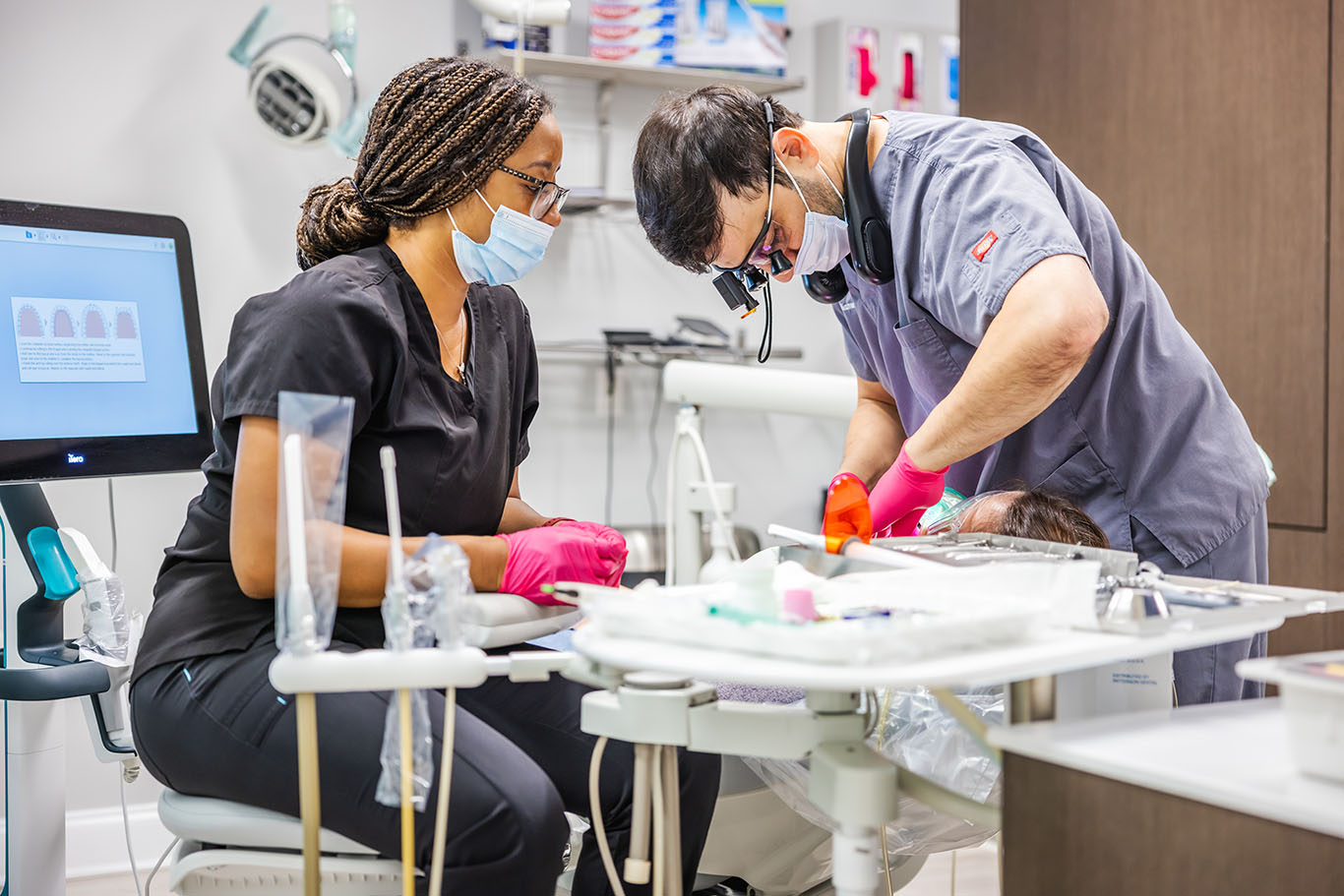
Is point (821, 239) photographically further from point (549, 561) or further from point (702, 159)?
point (549, 561)

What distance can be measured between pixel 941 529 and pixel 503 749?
659 mm

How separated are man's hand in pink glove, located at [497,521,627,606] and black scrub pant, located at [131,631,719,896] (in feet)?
0.51

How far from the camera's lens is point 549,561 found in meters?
1.35

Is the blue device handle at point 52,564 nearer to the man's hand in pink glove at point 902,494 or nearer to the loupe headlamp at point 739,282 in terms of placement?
the loupe headlamp at point 739,282

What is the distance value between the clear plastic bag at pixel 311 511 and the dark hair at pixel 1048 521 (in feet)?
2.67

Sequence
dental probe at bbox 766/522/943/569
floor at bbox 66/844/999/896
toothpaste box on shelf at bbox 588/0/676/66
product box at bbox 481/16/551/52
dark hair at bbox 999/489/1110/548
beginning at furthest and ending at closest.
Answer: toothpaste box on shelf at bbox 588/0/676/66 → product box at bbox 481/16/551/52 → floor at bbox 66/844/999/896 → dark hair at bbox 999/489/1110/548 → dental probe at bbox 766/522/943/569

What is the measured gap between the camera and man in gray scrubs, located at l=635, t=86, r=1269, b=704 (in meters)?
1.35

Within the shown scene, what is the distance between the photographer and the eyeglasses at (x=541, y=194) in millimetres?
1510

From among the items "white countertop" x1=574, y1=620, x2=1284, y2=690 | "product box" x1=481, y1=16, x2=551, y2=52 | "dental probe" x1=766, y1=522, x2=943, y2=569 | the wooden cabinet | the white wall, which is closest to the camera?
"white countertop" x1=574, y1=620, x2=1284, y2=690

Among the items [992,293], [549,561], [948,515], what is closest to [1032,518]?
[948,515]

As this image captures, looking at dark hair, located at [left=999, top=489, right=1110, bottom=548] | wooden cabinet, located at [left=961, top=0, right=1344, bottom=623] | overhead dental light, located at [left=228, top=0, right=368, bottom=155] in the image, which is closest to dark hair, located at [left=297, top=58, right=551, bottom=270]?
dark hair, located at [left=999, top=489, right=1110, bottom=548]

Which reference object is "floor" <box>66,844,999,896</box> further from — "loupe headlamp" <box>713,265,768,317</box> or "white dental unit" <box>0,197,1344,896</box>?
"loupe headlamp" <box>713,265,768,317</box>

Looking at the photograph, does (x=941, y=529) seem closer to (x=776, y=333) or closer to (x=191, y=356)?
(x=191, y=356)

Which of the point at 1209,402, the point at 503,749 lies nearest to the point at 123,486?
the point at 503,749
